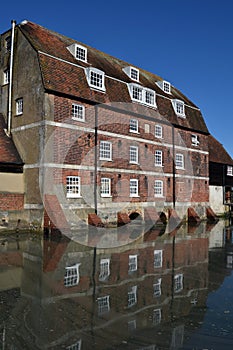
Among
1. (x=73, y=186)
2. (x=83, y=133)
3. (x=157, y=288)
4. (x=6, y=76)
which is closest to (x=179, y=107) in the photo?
(x=83, y=133)

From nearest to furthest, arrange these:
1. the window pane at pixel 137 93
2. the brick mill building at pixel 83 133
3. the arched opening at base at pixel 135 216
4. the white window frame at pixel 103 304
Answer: the white window frame at pixel 103 304 → the brick mill building at pixel 83 133 → the arched opening at base at pixel 135 216 → the window pane at pixel 137 93

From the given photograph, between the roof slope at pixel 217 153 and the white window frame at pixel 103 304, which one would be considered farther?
the roof slope at pixel 217 153

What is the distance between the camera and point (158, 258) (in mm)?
12500

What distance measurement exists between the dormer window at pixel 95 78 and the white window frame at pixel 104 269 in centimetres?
1462

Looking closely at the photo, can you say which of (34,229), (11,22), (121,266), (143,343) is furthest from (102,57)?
(143,343)

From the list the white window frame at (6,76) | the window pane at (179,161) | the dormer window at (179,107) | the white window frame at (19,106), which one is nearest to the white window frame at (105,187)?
the white window frame at (19,106)

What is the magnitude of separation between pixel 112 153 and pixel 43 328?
18.6 meters

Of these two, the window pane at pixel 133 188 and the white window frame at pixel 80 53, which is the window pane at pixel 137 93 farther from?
the window pane at pixel 133 188

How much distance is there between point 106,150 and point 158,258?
12.3 metres

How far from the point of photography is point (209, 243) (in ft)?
55.2

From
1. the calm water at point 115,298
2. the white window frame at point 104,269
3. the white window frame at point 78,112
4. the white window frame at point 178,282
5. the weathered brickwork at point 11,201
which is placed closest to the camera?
the calm water at point 115,298

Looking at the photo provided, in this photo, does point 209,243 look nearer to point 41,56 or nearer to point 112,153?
point 112,153

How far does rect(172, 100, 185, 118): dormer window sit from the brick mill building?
0.61 feet

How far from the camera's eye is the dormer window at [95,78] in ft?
75.4
